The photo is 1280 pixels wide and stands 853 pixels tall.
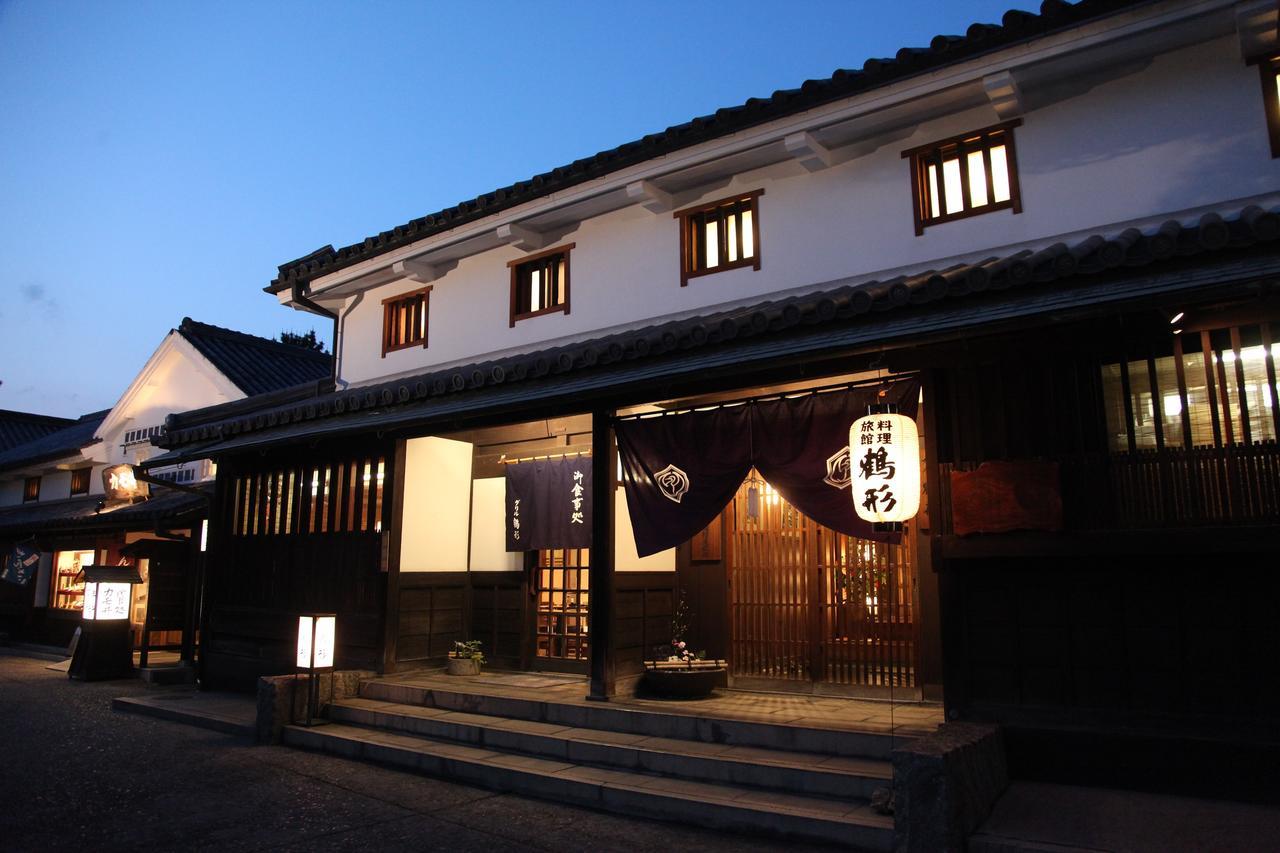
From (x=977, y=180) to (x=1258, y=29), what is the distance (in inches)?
111

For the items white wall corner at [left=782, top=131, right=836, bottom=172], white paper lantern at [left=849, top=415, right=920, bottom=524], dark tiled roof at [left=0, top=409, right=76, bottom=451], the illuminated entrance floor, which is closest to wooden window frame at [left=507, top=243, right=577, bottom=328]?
white wall corner at [left=782, top=131, right=836, bottom=172]

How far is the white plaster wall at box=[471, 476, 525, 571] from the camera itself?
13.0m

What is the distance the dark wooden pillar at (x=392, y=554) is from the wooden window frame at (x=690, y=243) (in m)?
5.00

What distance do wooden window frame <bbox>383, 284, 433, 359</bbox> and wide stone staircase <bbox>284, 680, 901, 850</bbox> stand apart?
6.80 m

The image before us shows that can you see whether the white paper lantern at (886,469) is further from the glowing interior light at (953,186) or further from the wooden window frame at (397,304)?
the wooden window frame at (397,304)

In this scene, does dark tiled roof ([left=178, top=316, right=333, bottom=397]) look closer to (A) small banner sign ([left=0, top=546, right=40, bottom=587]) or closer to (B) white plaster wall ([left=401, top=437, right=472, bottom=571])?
(A) small banner sign ([left=0, top=546, right=40, bottom=587])

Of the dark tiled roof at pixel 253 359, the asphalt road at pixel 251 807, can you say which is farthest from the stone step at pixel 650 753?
the dark tiled roof at pixel 253 359

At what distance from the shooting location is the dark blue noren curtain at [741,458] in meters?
8.12

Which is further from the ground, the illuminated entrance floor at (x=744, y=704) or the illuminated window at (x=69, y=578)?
the illuminated window at (x=69, y=578)

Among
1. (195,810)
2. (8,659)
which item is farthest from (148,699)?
(8,659)

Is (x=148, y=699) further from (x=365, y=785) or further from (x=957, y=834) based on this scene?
(x=957, y=834)

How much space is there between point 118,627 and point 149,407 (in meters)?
8.48

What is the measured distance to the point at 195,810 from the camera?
25.0 feet

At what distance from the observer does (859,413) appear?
816cm
